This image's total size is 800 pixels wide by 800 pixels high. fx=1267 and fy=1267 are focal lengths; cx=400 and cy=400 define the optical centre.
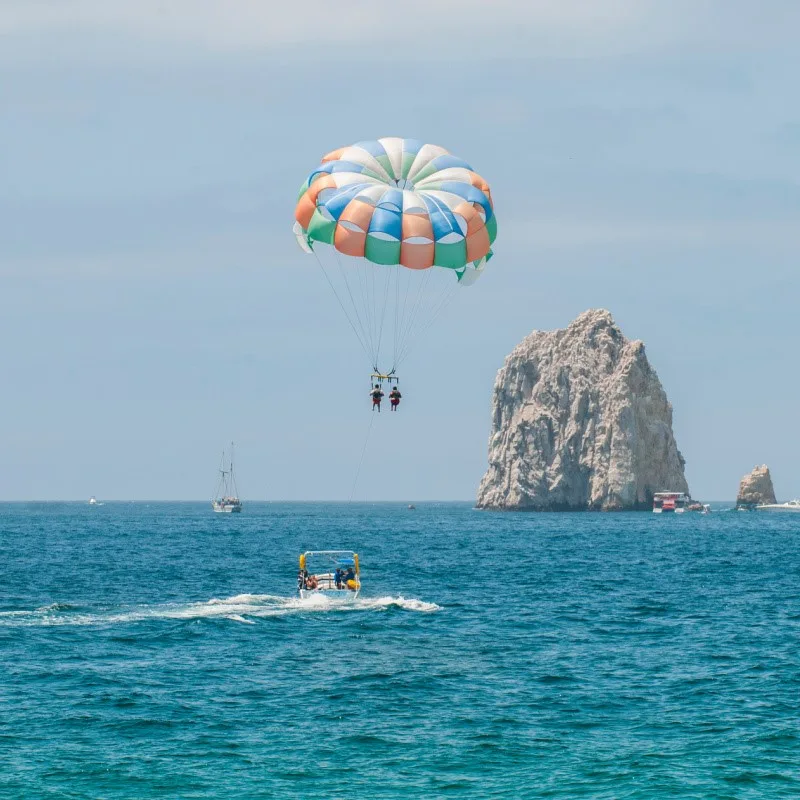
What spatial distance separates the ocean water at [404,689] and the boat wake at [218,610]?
0.18 m

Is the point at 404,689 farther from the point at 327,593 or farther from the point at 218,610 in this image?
the point at 327,593

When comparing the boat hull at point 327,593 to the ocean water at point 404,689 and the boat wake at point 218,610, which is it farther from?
the ocean water at point 404,689

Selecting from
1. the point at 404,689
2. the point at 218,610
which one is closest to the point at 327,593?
the point at 218,610

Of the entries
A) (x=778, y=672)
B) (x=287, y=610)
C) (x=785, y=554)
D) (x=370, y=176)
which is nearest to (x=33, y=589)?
(x=287, y=610)

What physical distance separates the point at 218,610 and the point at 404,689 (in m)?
19.1

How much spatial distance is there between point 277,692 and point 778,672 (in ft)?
49.0

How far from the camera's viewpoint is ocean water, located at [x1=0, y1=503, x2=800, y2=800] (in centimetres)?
2600

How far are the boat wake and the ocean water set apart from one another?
182 millimetres

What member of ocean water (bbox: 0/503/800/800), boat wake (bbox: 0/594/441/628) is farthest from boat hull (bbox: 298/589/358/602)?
ocean water (bbox: 0/503/800/800)

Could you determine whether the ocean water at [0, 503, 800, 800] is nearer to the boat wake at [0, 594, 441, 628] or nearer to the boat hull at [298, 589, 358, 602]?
the boat wake at [0, 594, 441, 628]

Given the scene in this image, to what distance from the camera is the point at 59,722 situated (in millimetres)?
30469

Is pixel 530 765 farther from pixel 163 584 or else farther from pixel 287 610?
pixel 163 584

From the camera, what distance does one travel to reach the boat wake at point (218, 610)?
49.4 metres

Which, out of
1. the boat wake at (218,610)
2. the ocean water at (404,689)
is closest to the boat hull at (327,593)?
the boat wake at (218,610)
